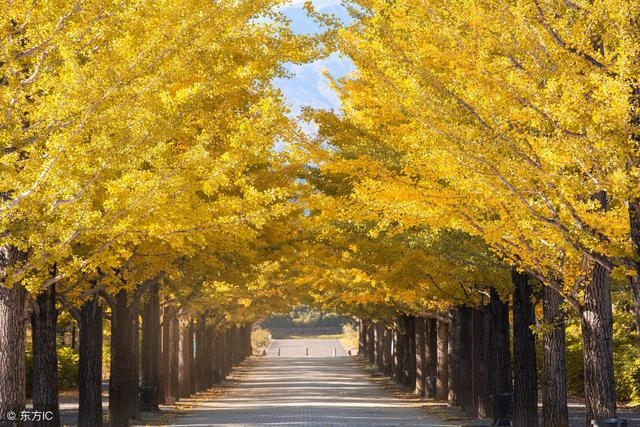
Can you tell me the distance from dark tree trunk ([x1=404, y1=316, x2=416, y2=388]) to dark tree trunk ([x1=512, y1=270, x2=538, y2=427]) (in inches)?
1071

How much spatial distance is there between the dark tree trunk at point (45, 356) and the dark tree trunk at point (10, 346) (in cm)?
267

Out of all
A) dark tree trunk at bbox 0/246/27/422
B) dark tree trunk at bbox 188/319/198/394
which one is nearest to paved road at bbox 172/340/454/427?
dark tree trunk at bbox 188/319/198/394

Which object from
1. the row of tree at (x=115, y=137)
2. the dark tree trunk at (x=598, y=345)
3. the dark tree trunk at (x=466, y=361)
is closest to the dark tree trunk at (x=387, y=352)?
the dark tree trunk at (x=466, y=361)

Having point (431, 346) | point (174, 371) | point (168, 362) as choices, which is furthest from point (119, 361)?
point (431, 346)

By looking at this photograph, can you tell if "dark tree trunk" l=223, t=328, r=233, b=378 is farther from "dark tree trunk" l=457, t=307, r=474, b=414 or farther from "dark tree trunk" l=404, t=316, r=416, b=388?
"dark tree trunk" l=457, t=307, r=474, b=414

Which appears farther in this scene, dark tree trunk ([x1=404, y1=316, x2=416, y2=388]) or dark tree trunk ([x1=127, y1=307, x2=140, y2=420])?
dark tree trunk ([x1=404, y1=316, x2=416, y2=388])

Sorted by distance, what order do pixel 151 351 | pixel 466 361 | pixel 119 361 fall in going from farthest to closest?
pixel 466 361 < pixel 151 351 < pixel 119 361

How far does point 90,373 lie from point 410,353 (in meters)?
30.5

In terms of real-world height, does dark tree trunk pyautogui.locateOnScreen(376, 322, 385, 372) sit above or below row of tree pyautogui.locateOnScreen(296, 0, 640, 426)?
below

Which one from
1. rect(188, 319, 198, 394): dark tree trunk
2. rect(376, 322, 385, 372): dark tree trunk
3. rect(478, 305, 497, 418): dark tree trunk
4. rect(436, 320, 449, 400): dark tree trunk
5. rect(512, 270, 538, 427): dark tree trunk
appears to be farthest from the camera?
rect(376, 322, 385, 372): dark tree trunk

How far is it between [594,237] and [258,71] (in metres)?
6.69

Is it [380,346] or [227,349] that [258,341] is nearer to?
[227,349]

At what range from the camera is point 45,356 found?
18.7m

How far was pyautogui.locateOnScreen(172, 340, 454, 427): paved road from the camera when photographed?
92.9 feet
